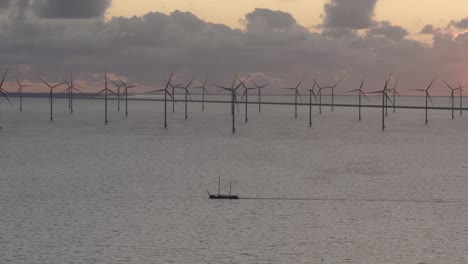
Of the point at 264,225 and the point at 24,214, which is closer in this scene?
the point at 264,225

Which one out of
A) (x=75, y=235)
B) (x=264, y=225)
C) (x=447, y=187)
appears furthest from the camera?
(x=447, y=187)

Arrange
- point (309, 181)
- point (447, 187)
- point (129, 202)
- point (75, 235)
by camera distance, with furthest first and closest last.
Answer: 1. point (309, 181)
2. point (447, 187)
3. point (129, 202)
4. point (75, 235)

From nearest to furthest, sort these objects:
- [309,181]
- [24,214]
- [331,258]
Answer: [331,258] < [24,214] < [309,181]

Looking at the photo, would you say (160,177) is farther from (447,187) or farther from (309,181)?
(447,187)

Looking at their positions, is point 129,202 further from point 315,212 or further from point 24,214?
point 315,212

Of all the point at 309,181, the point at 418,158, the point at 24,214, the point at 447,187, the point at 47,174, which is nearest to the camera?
the point at 24,214

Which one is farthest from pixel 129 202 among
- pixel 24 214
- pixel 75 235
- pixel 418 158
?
pixel 418 158

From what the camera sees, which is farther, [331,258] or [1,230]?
[1,230]

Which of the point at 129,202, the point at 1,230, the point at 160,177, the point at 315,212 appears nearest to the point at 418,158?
the point at 160,177
